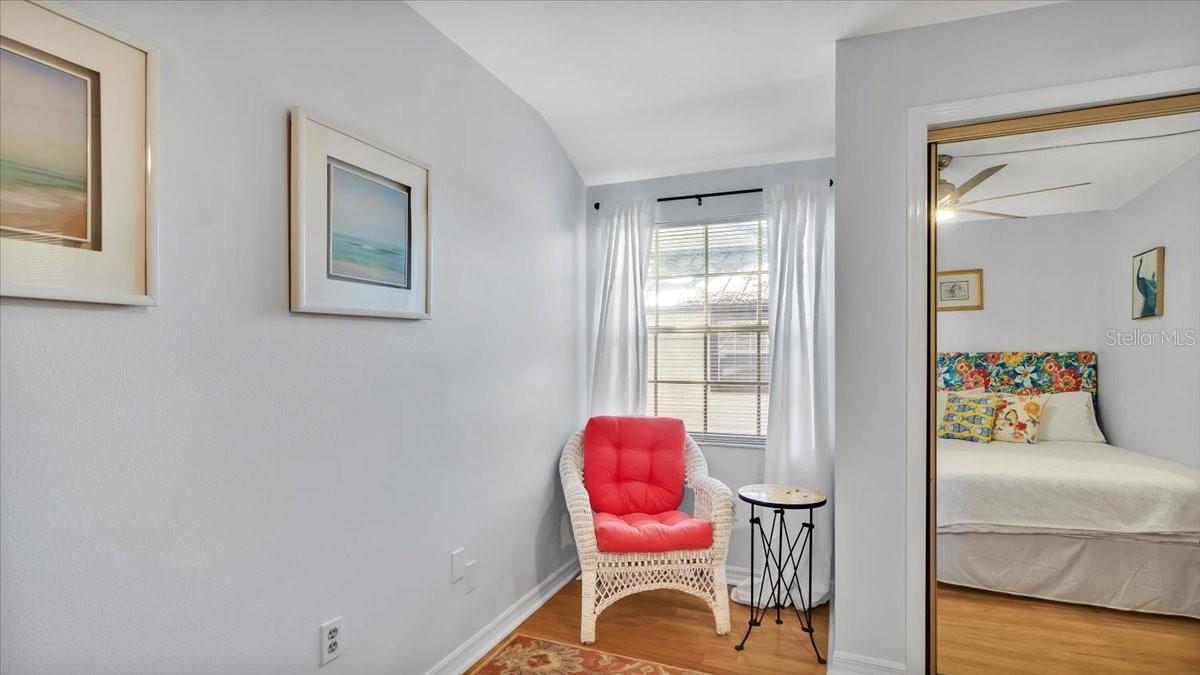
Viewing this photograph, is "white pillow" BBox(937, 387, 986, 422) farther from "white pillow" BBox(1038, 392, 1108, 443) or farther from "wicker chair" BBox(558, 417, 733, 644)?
"wicker chair" BBox(558, 417, 733, 644)

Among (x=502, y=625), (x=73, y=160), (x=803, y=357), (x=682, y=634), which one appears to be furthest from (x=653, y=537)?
(x=73, y=160)

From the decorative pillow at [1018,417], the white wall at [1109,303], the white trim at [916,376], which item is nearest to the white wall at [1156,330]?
the white wall at [1109,303]

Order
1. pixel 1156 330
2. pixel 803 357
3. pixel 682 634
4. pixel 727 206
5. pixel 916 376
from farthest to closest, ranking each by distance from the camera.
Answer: pixel 727 206
pixel 803 357
pixel 682 634
pixel 916 376
pixel 1156 330

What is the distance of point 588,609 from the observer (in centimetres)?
268

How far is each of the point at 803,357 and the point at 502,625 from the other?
1929 mm

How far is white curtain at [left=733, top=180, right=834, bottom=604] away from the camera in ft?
10.3

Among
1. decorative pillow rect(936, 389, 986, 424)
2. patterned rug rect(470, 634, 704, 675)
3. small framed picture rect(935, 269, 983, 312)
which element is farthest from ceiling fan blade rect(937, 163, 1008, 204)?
patterned rug rect(470, 634, 704, 675)

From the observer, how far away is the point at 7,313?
113 centimetres

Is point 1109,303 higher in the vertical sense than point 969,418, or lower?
higher

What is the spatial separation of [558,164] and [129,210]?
2.32 m

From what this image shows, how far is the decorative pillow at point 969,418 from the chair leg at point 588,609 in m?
1.52

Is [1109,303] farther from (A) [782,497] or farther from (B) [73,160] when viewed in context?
(B) [73,160]

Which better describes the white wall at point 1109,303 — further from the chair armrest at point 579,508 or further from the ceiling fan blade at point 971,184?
the chair armrest at point 579,508

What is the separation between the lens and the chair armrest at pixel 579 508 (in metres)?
2.69
